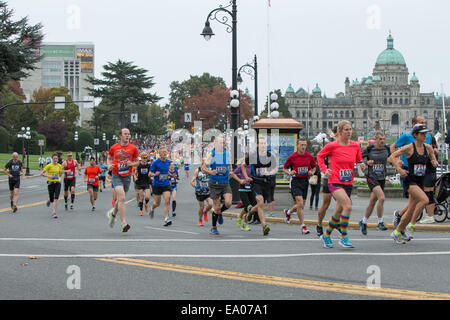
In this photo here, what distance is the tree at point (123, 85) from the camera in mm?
82375

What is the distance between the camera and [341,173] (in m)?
9.98

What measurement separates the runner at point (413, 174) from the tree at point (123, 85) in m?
72.4

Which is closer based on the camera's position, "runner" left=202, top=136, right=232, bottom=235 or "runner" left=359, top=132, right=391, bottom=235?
"runner" left=359, top=132, right=391, bottom=235

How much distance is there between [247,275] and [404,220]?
3.83 metres

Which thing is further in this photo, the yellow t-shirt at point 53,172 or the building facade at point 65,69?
the building facade at point 65,69

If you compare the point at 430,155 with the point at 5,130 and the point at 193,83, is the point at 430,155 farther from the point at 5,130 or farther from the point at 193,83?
the point at 193,83

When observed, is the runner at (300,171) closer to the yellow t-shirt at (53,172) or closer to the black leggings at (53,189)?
the black leggings at (53,189)

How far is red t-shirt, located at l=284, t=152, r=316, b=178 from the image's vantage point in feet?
43.9

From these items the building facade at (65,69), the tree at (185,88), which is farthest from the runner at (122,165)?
the building facade at (65,69)

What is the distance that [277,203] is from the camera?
18453 mm

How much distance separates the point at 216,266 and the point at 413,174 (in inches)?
159

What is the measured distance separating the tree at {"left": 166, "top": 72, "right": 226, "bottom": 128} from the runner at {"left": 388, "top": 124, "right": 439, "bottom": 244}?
444 ft

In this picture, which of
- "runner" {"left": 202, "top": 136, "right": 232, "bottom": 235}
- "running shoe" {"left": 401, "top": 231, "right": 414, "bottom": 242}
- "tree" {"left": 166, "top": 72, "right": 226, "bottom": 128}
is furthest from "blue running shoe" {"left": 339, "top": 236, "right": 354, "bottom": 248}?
"tree" {"left": 166, "top": 72, "right": 226, "bottom": 128}

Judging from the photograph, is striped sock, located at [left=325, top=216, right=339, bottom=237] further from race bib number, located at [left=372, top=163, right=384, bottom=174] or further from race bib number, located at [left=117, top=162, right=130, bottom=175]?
race bib number, located at [left=117, top=162, right=130, bottom=175]
